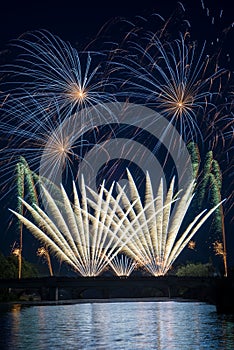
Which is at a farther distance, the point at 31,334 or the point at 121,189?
the point at 121,189

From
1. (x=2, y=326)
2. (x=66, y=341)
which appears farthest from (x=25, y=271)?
(x=66, y=341)

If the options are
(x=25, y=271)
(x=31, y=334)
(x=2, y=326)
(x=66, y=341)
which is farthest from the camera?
(x=25, y=271)

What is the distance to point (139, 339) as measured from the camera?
50.6m

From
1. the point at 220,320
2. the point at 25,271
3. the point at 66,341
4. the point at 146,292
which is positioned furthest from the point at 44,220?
the point at 146,292

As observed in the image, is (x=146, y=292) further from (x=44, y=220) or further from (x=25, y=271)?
(x=44, y=220)

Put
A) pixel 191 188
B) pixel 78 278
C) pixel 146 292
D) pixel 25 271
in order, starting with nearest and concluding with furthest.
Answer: pixel 191 188 < pixel 78 278 < pixel 25 271 < pixel 146 292

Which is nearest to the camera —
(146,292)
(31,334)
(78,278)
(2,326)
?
(31,334)

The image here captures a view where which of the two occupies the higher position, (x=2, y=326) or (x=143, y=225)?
(x=143, y=225)

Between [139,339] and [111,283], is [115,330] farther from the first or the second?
[111,283]

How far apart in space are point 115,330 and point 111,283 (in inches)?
2918

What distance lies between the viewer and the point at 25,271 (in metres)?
167

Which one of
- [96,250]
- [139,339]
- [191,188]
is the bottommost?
[139,339]

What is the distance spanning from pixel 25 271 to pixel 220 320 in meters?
107

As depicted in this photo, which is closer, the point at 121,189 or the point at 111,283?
the point at 121,189
